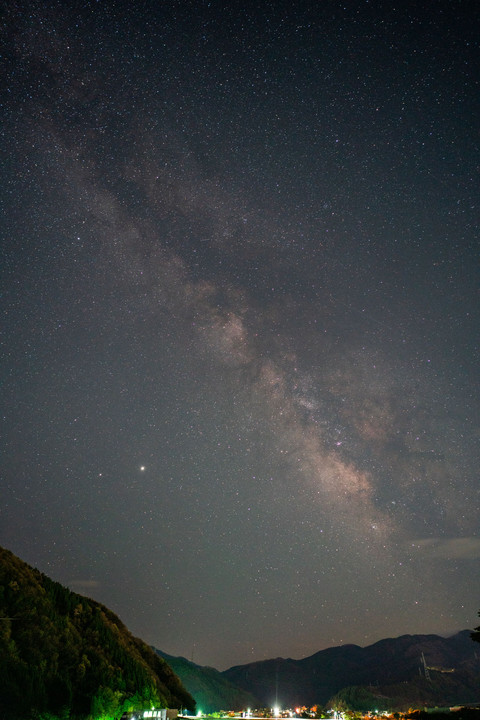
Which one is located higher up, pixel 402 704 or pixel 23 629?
pixel 23 629

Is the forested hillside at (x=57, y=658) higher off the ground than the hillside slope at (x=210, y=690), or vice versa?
the forested hillside at (x=57, y=658)

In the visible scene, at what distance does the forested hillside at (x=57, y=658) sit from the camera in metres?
21.1

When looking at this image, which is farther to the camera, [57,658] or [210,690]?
[210,690]

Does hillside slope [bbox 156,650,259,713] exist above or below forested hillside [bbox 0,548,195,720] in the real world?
below

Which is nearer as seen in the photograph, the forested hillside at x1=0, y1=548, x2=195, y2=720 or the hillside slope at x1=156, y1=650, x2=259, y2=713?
the forested hillside at x1=0, y1=548, x2=195, y2=720

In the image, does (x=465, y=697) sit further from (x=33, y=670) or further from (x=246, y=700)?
(x=33, y=670)

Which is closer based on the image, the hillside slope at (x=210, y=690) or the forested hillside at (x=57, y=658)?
the forested hillside at (x=57, y=658)

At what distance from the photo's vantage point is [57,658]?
23.8 m

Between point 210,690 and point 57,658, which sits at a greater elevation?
point 57,658

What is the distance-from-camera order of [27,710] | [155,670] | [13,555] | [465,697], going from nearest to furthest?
[27,710], [13,555], [155,670], [465,697]

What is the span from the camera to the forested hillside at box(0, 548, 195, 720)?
2112 cm

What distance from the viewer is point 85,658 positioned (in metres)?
26.0

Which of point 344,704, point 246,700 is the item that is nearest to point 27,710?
point 344,704

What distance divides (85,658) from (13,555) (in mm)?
8364
